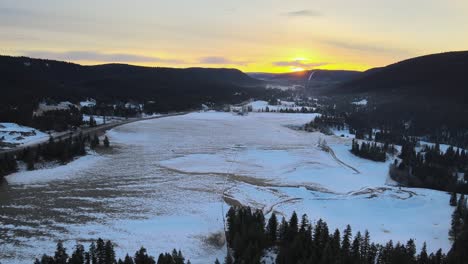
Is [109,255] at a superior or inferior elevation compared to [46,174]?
inferior

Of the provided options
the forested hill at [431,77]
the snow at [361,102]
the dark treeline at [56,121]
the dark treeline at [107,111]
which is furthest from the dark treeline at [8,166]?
the snow at [361,102]

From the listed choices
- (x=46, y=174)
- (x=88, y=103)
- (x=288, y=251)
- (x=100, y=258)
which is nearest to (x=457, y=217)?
(x=288, y=251)

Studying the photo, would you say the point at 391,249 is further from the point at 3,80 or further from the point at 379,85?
the point at 379,85

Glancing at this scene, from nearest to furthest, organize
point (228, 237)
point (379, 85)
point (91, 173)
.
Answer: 1. point (228, 237)
2. point (91, 173)
3. point (379, 85)

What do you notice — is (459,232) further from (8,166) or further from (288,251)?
(8,166)

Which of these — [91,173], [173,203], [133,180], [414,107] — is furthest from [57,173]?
[414,107]

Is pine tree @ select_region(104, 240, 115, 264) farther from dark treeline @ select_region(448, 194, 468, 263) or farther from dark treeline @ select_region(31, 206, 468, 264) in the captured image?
dark treeline @ select_region(448, 194, 468, 263)
